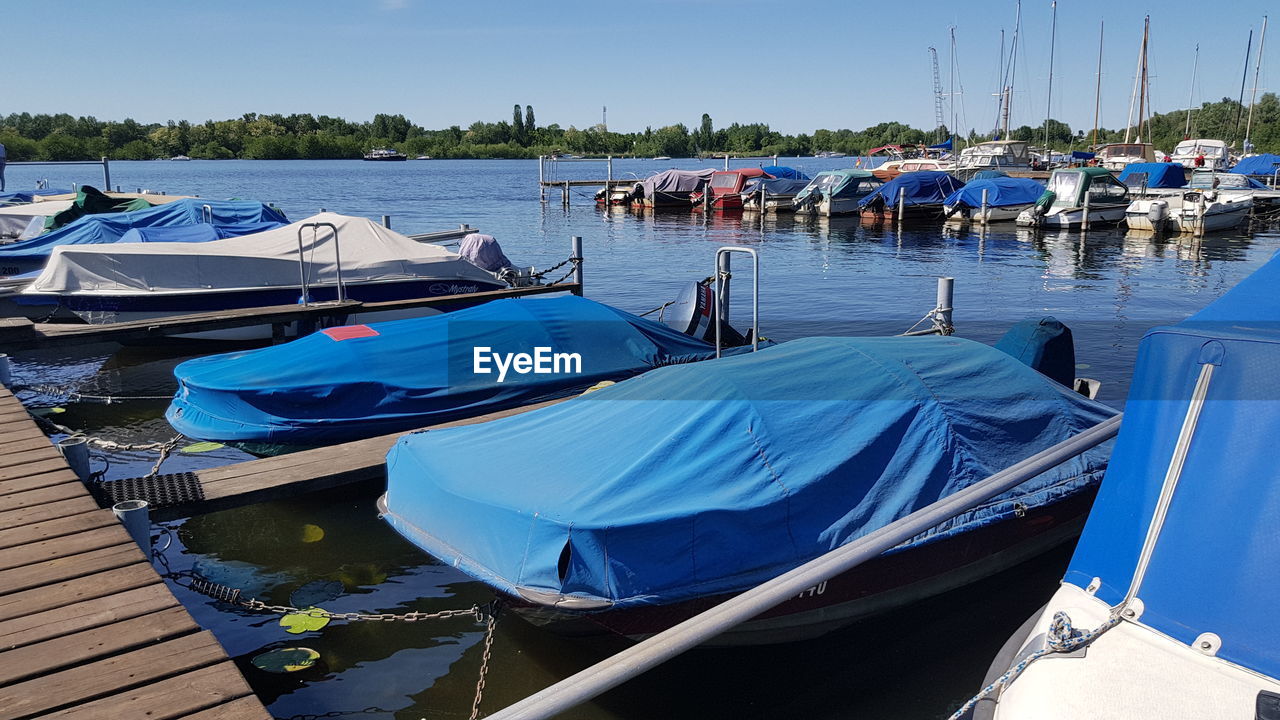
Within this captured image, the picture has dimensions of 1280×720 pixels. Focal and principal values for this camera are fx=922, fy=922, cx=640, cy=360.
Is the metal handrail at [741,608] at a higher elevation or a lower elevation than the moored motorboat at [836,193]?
lower

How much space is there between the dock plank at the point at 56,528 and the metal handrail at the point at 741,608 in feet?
13.9

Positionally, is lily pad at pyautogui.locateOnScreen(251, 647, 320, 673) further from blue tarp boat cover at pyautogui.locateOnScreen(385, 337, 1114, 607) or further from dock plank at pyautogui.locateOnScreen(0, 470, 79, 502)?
dock plank at pyautogui.locateOnScreen(0, 470, 79, 502)

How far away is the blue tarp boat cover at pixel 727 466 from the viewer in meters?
5.70

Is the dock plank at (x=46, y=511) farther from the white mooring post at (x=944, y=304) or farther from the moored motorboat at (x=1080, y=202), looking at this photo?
the moored motorboat at (x=1080, y=202)

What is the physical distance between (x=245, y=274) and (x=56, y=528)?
11381 millimetres

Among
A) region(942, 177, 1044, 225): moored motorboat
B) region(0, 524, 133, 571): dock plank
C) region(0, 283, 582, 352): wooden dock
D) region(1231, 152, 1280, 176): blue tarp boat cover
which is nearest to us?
region(0, 524, 133, 571): dock plank

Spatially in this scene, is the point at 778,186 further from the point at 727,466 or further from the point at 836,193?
the point at 727,466

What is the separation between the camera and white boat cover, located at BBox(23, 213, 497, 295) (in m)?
16.0

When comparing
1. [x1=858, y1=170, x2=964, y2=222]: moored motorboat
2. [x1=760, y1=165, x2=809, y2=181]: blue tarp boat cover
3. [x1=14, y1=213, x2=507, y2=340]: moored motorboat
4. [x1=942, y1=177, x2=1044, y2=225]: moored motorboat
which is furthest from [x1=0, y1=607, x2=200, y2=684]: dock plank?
[x1=760, y1=165, x2=809, y2=181]: blue tarp boat cover

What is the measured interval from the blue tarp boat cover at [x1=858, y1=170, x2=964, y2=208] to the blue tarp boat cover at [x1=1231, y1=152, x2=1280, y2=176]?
23328mm

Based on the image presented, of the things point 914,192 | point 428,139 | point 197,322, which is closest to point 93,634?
point 197,322

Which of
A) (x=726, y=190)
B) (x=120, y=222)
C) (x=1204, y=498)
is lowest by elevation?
(x=1204, y=498)

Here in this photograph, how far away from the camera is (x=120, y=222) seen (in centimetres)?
2134

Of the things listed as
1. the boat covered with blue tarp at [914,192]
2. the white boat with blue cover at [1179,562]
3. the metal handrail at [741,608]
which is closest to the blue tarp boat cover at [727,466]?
the metal handrail at [741,608]
